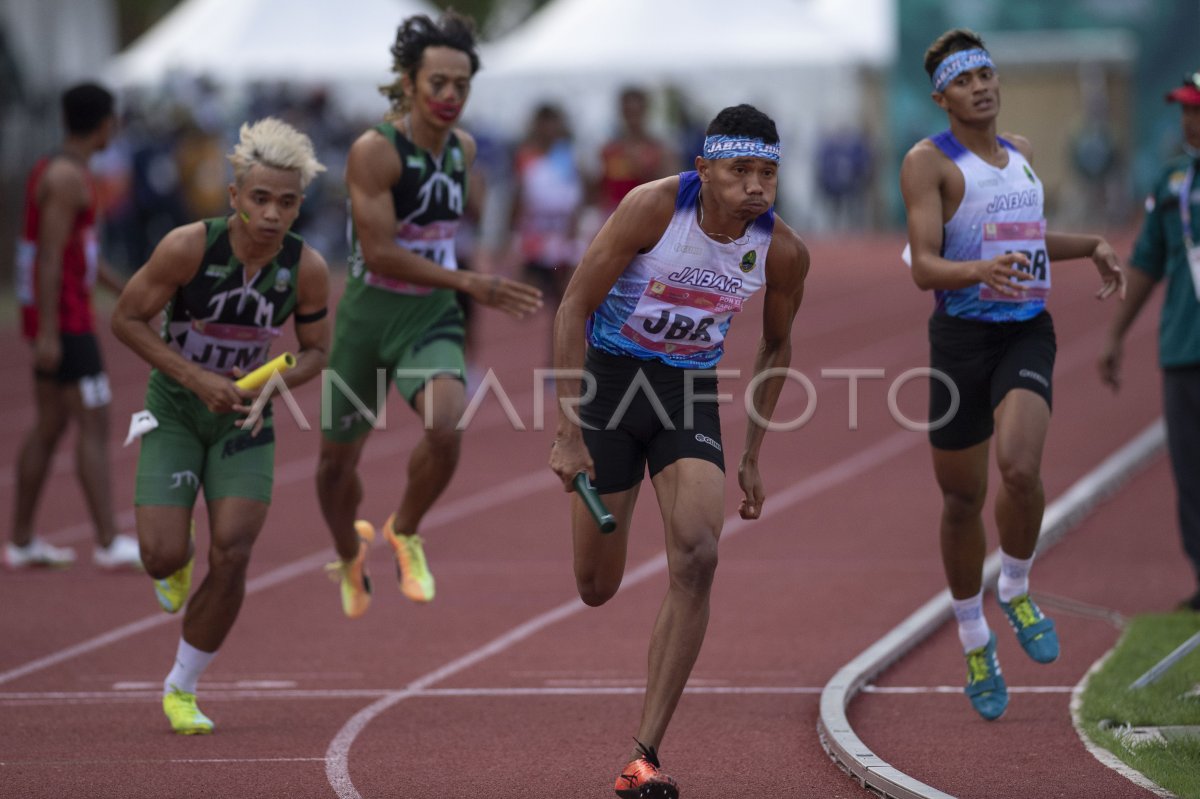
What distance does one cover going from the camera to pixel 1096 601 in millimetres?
9133

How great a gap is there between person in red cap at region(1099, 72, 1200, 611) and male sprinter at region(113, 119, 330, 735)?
12.6 feet

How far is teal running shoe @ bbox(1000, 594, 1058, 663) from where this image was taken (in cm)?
675

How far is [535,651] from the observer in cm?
841

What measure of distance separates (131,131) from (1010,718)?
24.0 m

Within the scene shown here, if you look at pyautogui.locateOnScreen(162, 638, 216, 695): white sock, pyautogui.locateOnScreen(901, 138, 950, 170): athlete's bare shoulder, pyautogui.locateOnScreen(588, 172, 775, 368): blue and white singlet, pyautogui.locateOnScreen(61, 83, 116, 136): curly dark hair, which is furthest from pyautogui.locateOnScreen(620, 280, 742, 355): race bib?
pyautogui.locateOnScreen(61, 83, 116, 136): curly dark hair

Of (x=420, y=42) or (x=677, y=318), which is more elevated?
(x=420, y=42)

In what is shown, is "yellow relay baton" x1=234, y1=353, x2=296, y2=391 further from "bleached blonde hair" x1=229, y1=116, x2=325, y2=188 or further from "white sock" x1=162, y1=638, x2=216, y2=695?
"white sock" x1=162, y1=638, x2=216, y2=695

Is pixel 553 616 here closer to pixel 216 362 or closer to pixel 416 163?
pixel 416 163

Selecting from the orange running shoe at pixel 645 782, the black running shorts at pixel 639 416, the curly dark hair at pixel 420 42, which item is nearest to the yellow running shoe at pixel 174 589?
the black running shorts at pixel 639 416

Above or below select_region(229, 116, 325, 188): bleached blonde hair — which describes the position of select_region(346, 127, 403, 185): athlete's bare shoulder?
below

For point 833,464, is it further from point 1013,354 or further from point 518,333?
point 518,333

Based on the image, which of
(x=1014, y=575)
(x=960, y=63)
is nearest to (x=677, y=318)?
(x=960, y=63)

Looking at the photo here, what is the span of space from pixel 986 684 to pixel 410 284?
292 cm

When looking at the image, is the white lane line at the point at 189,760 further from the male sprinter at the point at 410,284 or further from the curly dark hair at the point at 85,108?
the curly dark hair at the point at 85,108
